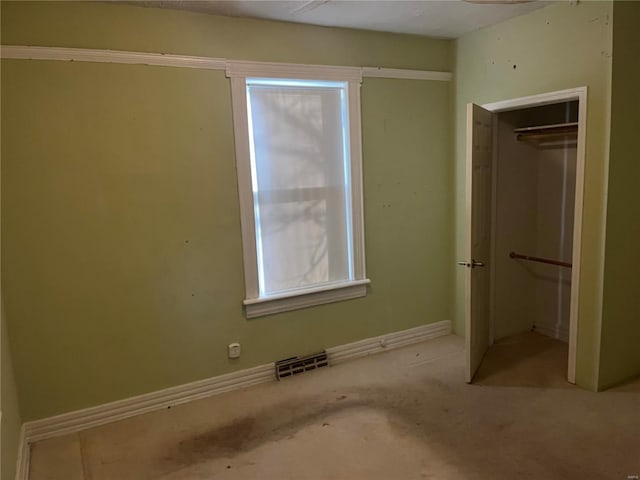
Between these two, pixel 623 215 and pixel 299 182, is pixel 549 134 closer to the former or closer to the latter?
pixel 623 215

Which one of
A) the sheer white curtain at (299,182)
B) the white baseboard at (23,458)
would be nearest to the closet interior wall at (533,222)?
the sheer white curtain at (299,182)

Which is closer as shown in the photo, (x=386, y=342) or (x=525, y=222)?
(x=386, y=342)

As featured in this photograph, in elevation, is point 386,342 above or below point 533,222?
below

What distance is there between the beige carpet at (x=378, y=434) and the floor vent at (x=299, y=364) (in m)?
0.09

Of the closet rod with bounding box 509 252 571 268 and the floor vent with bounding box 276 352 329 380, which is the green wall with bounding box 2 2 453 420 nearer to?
→ the floor vent with bounding box 276 352 329 380

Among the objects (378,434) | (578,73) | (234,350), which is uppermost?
(578,73)

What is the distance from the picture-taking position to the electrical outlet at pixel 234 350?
315 centimetres

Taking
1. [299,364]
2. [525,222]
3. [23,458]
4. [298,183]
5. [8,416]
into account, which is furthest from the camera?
[525,222]

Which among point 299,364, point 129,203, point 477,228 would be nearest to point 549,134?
point 477,228

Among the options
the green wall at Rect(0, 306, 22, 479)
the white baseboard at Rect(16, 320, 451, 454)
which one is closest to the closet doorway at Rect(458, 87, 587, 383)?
the white baseboard at Rect(16, 320, 451, 454)

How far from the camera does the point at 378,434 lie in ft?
8.48

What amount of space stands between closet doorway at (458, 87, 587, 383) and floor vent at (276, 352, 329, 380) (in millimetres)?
1087

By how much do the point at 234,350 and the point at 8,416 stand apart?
1.31m

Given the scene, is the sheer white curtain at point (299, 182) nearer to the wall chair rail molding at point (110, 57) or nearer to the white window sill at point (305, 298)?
the white window sill at point (305, 298)
